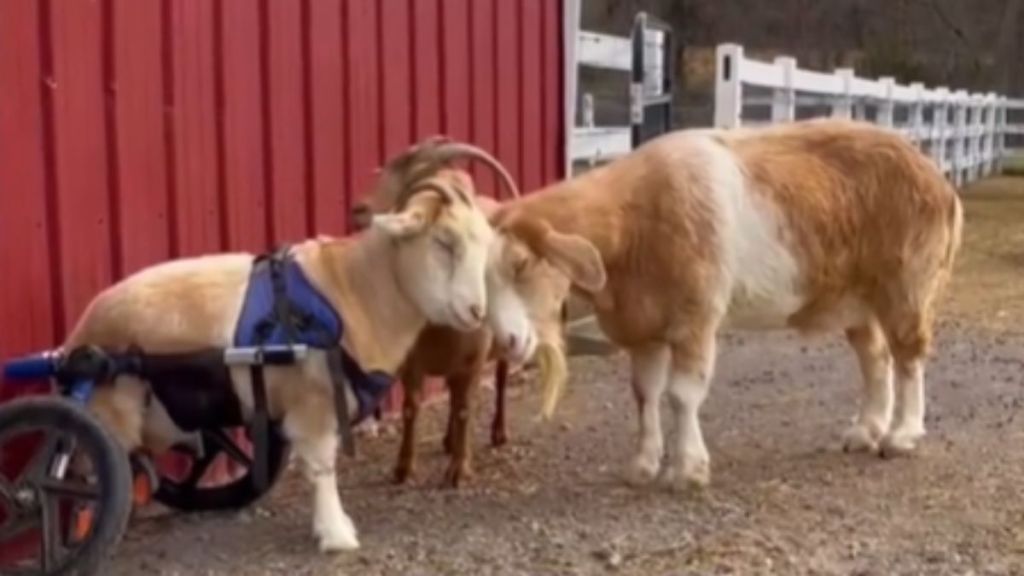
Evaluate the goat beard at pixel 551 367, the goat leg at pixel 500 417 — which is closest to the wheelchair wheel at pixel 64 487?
the goat beard at pixel 551 367

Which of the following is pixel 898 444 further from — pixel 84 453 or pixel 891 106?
pixel 891 106

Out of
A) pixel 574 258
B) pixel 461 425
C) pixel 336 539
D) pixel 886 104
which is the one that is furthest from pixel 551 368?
pixel 886 104

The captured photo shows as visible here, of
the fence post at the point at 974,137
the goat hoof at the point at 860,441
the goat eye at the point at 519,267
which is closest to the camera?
the goat eye at the point at 519,267

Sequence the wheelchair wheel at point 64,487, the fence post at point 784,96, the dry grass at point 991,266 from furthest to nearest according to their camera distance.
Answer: the fence post at point 784,96 < the dry grass at point 991,266 < the wheelchair wheel at point 64,487

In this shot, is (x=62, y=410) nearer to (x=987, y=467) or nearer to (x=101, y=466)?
(x=101, y=466)

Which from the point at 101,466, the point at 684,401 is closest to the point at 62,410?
the point at 101,466

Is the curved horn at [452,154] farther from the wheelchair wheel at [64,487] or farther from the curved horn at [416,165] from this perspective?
the wheelchair wheel at [64,487]

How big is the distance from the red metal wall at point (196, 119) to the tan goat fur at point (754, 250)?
3.65ft

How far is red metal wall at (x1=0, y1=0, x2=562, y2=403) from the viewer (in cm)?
548

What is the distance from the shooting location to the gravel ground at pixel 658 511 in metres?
5.39

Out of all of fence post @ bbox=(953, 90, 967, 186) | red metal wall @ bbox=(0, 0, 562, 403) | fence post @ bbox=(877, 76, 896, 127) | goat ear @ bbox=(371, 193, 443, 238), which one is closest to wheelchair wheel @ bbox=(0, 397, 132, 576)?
red metal wall @ bbox=(0, 0, 562, 403)

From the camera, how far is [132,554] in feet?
18.1

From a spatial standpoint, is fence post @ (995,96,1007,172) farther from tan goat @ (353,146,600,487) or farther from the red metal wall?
tan goat @ (353,146,600,487)

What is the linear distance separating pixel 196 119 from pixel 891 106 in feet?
48.1
